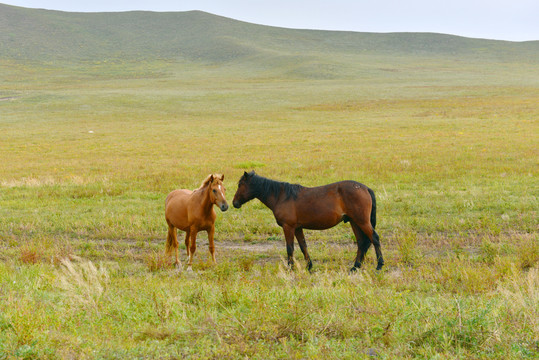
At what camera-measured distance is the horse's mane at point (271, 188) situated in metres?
9.61

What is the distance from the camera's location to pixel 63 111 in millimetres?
61062

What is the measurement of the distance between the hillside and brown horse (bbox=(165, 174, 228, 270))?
142 m

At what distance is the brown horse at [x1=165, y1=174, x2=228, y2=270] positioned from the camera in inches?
369

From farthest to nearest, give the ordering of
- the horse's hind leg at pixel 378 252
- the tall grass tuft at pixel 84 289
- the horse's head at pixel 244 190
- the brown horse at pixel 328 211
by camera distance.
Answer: the horse's head at pixel 244 190, the brown horse at pixel 328 211, the horse's hind leg at pixel 378 252, the tall grass tuft at pixel 84 289

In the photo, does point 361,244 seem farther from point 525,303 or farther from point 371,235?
point 525,303

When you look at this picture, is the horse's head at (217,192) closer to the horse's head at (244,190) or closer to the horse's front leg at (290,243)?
the horse's head at (244,190)

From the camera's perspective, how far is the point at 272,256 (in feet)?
32.7

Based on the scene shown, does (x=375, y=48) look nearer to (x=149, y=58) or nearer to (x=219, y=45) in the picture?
(x=219, y=45)

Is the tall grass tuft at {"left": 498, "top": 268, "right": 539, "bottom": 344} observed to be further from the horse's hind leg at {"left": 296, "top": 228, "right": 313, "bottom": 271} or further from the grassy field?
the horse's hind leg at {"left": 296, "top": 228, "right": 313, "bottom": 271}

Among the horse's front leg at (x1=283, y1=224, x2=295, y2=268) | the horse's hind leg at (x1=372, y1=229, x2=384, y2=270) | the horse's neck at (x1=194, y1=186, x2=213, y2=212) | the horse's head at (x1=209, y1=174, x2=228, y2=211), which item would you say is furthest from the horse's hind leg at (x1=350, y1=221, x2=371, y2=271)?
the horse's neck at (x1=194, y1=186, x2=213, y2=212)

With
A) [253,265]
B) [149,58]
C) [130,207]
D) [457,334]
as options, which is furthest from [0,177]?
[149,58]

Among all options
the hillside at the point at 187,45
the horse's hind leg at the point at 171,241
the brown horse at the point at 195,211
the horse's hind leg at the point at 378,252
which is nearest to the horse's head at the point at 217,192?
the brown horse at the point at 195,211

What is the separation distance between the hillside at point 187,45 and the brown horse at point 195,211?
14205 centimetres

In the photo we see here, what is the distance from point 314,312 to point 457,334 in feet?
4.86
